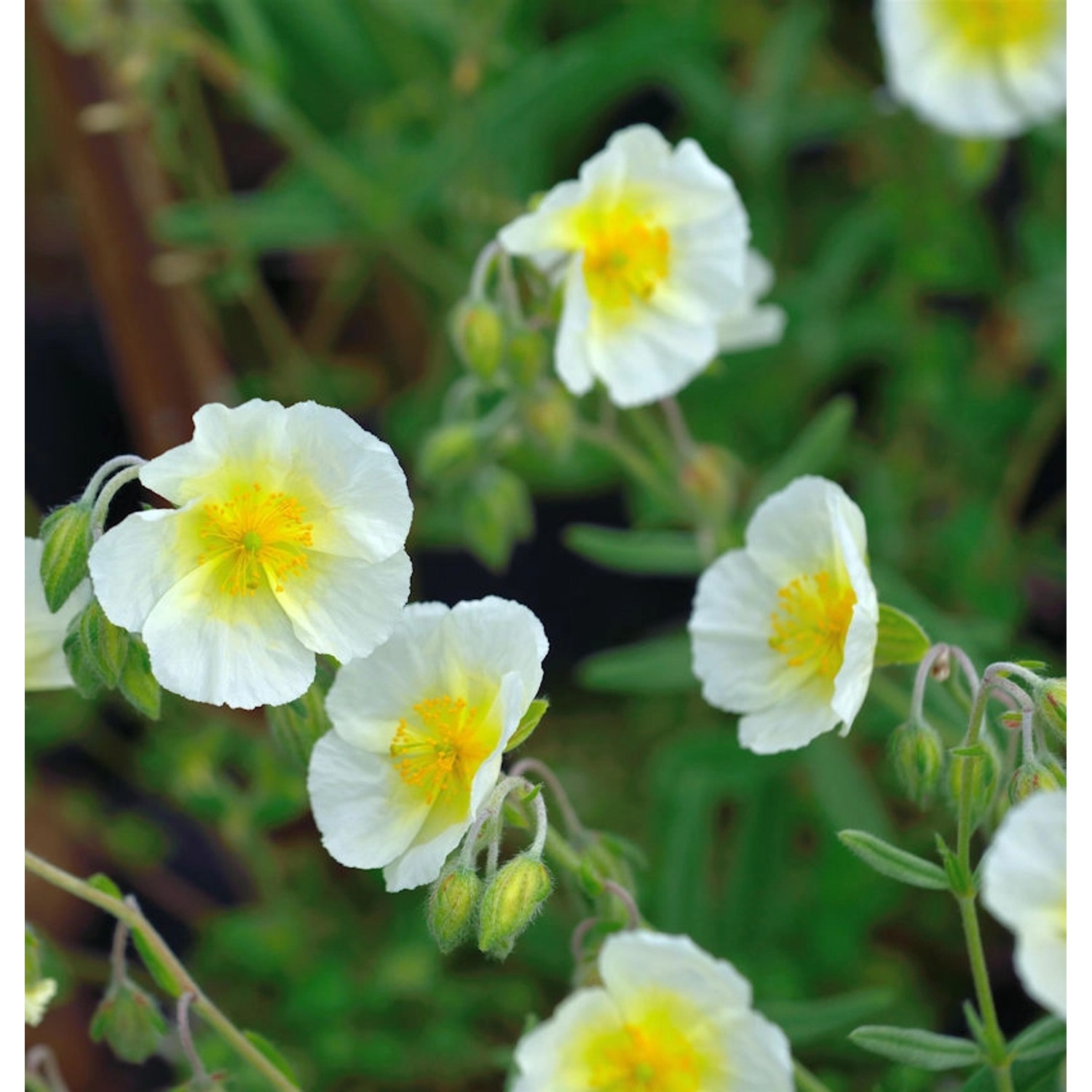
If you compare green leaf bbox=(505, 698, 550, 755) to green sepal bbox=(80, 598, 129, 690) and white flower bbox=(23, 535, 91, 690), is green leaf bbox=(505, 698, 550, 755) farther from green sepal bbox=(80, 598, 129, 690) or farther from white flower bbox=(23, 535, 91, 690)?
white flower bbox=(23, 535, 91, 690)

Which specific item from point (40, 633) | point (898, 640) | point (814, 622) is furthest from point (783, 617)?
point (40, 633)

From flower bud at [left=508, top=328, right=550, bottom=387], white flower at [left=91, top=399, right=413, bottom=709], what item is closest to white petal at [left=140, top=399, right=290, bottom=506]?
white flower at [left=91, top=399, right=413, bottom=709]

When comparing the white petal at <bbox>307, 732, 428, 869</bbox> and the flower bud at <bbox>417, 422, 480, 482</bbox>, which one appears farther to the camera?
the flower bud at <bbox>417, 422, 480, 482</bbox>

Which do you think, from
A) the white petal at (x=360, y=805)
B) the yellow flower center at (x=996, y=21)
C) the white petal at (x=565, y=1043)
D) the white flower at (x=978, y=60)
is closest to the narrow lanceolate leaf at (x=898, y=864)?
the white petal at (x=565, y=1043)

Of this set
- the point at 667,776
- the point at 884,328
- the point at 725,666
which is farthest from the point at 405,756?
the point at 884,328

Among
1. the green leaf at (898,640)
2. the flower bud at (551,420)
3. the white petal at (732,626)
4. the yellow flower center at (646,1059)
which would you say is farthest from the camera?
the flower bud at (551,420)

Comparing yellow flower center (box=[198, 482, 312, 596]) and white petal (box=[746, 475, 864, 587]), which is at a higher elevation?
yellow flower center (box=[198, 482, 312, 596])

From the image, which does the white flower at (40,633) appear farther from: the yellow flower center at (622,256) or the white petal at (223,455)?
the yellow flower center at (622,256)

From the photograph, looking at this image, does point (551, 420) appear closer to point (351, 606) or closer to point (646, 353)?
point (646, 353)
